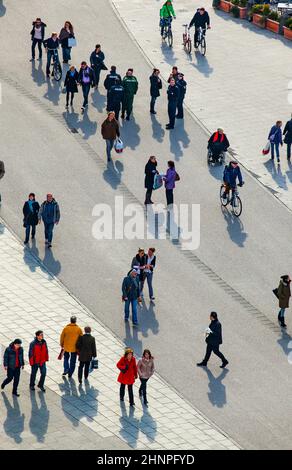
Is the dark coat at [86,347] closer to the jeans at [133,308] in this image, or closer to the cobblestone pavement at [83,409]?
the cobblestone pavement at [83,409]

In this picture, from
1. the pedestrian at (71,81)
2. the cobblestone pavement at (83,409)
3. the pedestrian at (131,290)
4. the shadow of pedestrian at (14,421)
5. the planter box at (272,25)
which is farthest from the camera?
the planter box at (272,25)

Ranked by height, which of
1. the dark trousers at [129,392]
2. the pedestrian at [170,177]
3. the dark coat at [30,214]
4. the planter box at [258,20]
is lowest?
the dark trousers at [129,392]

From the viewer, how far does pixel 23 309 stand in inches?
1325

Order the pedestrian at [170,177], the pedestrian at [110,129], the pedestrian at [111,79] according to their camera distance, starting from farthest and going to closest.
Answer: the pedestrian at [111,79] → the pedestrian at [110,129] → the pedestrian at [170,177]

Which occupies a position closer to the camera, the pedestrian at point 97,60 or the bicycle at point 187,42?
the pedestrian at point 97,60

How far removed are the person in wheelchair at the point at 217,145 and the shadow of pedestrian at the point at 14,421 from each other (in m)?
12.8

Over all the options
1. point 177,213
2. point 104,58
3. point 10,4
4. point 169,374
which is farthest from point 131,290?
point 10,4

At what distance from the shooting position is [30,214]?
3606 centimetres

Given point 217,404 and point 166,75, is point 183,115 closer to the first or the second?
point 166,75

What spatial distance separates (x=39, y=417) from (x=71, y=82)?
15.7 m

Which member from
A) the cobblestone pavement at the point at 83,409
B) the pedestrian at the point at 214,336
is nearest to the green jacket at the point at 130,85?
the cobblestone pavement at the point at 83,409

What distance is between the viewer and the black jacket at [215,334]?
31.3 metres

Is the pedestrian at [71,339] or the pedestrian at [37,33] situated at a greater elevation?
the pedestrian at [37,33]

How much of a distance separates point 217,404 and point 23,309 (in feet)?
18.0
